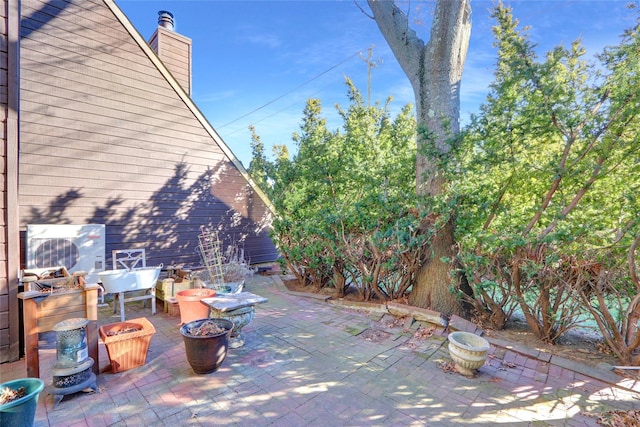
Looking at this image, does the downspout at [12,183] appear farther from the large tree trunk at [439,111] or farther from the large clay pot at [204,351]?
the large tree trunk at [439,111]

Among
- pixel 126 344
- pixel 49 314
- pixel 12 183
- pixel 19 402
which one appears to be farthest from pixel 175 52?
pixel 19 402

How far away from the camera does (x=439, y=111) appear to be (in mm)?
4629

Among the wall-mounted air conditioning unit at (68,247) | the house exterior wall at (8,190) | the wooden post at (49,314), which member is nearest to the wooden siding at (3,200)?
the house exterior wall at (8,190)

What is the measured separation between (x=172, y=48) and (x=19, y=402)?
27.7ft

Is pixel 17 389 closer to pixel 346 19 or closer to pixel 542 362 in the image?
pixel 542 362

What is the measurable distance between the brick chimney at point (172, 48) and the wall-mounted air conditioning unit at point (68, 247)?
443 centimetres

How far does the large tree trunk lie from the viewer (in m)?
4.44

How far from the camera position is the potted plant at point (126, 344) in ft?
9.60

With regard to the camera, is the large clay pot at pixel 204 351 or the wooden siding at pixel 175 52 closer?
the large clay pot at pixel 204 351

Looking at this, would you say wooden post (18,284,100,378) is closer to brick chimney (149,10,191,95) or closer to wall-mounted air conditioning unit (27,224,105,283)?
wall-mounted air conditioning unit (27,224,105,283)

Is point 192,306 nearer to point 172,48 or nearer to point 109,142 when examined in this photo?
point 109,142

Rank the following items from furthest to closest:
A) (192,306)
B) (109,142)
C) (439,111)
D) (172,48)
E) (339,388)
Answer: (172,48) < (109,142) < (439,111) < (192,306) < (339,388)

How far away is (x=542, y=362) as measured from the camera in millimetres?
3258

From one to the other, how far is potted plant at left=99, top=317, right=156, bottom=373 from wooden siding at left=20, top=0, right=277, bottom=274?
11.7 feet
